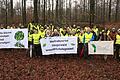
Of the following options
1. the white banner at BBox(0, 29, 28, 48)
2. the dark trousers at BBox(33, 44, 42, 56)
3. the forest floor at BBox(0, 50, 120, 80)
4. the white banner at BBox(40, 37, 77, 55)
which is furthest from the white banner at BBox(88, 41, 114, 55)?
the white banner at BBox(0, 29, 28, 48)

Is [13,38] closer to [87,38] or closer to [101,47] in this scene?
[87,38]

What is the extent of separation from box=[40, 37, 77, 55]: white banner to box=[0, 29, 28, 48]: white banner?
1.97 meters

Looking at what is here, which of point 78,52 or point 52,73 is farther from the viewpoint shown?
point 78,52

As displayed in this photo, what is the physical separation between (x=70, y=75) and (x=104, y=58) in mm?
4234

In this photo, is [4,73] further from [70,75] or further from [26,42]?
[26,42]

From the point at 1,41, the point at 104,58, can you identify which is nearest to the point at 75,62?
the point at 104,58

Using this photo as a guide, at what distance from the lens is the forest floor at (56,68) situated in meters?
12.0

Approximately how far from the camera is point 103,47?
15.8 meters

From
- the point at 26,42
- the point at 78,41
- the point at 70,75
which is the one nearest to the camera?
the point at 70,75

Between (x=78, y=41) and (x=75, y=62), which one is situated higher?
(x=78, y=41)

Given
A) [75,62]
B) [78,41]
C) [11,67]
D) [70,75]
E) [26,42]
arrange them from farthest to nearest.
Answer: [26,42] → [78,41] → [75,62] → [11,67] → [70,75]

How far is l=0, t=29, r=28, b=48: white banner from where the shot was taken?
1747 cm

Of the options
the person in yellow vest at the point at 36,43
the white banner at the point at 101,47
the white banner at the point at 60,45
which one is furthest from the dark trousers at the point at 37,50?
the white banner at the point at 101,47

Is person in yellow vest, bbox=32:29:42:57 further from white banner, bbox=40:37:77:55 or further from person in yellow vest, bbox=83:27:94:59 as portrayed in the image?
person in yellow vest, bbox=83:27:94:59
